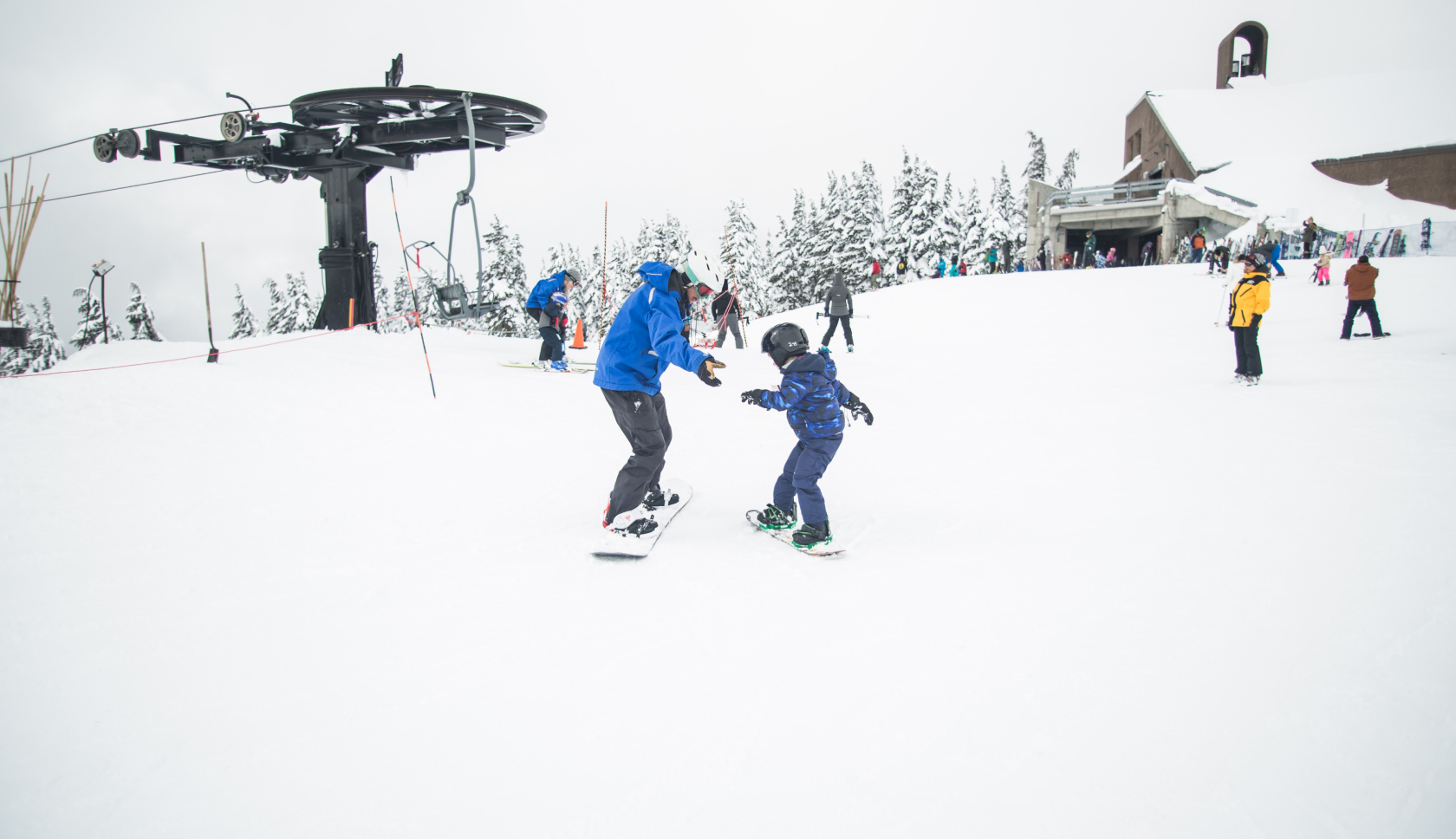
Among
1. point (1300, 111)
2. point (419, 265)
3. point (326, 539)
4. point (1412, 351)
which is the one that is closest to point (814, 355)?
point (326, 539)

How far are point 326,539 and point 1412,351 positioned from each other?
49.7 ft

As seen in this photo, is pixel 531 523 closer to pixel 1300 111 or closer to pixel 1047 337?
pixel 1047 337

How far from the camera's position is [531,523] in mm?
4926

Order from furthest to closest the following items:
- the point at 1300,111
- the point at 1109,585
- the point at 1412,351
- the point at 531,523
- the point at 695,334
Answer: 1. the point at 1300,111
2. the point at 695,334
3. the point at 1412,351
4. the point at 531,523
5. the point at 1109,585

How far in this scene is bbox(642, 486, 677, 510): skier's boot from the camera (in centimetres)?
518

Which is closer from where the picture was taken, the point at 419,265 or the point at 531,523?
the point at 531,523

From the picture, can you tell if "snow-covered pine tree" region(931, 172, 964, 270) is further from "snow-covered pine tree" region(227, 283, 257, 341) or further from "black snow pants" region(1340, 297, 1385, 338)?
"snow-covered pine tree" region(227, 283, 257, 341)

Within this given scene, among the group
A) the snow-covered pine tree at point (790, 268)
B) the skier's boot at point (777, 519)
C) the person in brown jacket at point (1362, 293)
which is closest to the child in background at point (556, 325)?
the skier's boot at point (777, 519)

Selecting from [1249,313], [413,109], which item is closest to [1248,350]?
[1249,313]

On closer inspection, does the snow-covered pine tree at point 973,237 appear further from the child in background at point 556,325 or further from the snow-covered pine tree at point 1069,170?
the child in background at point 556,325

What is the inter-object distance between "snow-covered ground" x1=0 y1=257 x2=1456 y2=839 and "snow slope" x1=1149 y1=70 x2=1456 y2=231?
26.3 metres

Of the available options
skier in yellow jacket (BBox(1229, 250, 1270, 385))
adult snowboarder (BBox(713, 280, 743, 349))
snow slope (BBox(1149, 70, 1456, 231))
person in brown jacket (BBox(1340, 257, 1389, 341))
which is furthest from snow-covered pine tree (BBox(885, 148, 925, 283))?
skier in yellow jacket (BBox(1229, 250, 1270, 385))

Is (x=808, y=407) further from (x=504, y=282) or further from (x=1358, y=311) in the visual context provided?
(x=504, y=282)

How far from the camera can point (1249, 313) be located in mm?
8930
